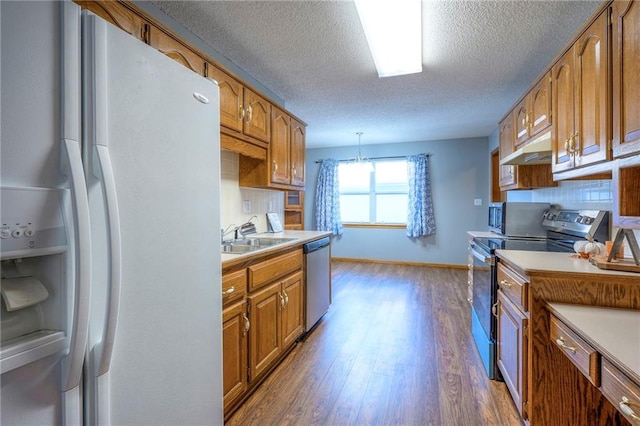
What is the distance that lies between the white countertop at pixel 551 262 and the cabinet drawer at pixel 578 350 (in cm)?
24

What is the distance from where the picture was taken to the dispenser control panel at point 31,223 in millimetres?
634

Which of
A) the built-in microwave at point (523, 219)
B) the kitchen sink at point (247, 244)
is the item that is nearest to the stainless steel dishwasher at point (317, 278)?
the kitchen sink at point (247, 244)

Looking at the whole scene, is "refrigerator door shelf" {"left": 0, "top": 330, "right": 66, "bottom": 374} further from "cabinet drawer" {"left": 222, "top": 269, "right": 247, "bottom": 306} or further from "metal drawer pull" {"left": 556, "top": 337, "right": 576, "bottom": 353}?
"metal drawer pull" {"left": 556, "top": 337, "right": 576, "bottom": 353}

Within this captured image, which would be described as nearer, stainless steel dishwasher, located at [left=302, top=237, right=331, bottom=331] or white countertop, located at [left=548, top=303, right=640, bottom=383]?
white countertop, located at [left=548, top=303, right=640, bottom=383]

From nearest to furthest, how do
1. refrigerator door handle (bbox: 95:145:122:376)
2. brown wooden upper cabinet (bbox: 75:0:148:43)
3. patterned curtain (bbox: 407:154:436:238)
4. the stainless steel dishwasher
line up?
refrigerator door handle (bbox: 95:145:122:376) → brown wooden upper cabinet (bbox: 75:0:148:43) → the stainless steel dishwasher → patterned curtain (bbox: 407:154:436:238)

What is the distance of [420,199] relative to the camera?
5.43 m

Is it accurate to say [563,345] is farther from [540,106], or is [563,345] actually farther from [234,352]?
[540,106]

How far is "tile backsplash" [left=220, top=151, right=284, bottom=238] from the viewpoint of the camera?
8.17 ft

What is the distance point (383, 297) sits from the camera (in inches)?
149

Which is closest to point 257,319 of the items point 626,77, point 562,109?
point 626,77

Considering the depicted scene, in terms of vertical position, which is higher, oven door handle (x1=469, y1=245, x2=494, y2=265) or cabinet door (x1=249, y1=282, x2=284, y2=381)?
oven door handle (x1=469, y1=245, x2=494, y2=265)

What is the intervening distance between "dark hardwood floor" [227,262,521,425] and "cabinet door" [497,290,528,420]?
16cm

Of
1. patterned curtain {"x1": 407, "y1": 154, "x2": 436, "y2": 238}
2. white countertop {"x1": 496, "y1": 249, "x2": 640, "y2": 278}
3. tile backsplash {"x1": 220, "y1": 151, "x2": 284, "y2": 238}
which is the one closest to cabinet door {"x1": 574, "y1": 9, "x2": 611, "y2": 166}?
white countertop {"x1": 496, "y1": 249, "x2": 640, "y2": 278}

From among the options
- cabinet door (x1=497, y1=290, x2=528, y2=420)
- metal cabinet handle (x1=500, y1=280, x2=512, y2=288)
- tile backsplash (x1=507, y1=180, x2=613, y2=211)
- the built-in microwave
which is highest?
tile backsplash (x1=507, y1=180, x2=613, y2=211)
